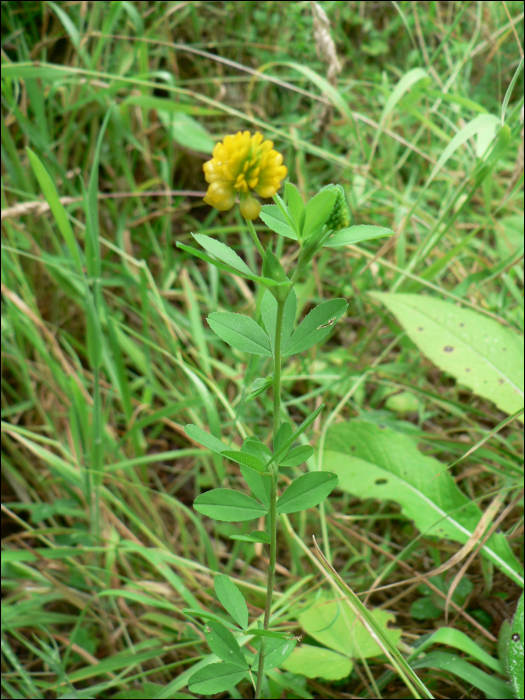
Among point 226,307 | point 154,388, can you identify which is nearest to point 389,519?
point 154,388

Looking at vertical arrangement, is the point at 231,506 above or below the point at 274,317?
below

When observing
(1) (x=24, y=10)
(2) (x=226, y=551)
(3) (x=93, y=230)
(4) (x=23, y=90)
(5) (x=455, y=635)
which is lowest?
(2) (x=226, y=551)

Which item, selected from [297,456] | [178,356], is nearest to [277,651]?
[297,456]

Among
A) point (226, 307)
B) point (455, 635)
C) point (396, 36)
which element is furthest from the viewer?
point (396, 36)

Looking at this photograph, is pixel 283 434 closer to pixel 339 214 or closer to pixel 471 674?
pixel 339 214

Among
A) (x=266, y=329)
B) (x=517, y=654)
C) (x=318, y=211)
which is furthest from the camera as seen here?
(x=517, y=654)

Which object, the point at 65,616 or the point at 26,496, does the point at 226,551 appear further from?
the point at 26,496

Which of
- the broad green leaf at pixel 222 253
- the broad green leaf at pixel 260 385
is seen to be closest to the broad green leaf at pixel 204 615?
the broad green leaf at pixel 260 385

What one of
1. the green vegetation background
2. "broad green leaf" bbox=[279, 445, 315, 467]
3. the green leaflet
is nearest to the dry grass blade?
the green vegetation background
